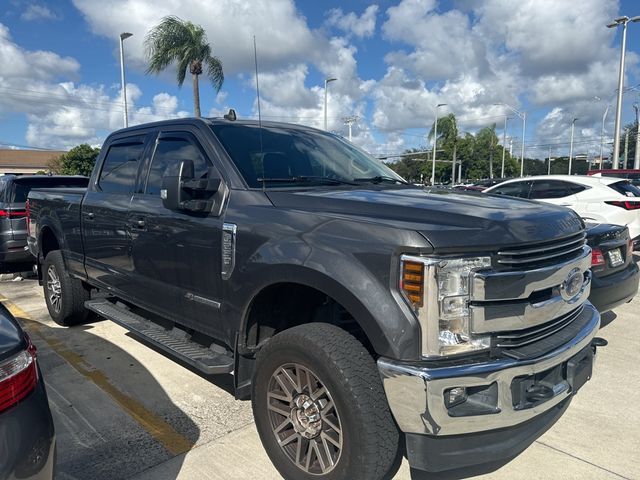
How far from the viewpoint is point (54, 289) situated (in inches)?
234

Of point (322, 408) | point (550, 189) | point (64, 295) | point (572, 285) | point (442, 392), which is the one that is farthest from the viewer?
point (550, 189)

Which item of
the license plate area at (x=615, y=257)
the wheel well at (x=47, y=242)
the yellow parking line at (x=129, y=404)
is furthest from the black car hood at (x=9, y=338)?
the license plate area at (x=615, y=257)

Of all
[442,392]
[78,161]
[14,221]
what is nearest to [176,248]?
[442,392]

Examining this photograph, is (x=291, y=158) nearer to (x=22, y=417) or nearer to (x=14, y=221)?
(x=22, y=417)

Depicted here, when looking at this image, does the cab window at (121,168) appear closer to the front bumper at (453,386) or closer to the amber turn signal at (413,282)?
the amber turn signal at (413,282)

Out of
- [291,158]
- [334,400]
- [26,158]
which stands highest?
[26,158]

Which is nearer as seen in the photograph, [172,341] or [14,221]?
[172,341]

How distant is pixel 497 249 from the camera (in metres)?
2.40

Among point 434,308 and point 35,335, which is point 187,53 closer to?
point 35,335

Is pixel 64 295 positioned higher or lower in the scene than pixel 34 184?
lower

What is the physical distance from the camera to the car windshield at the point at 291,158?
138 inches

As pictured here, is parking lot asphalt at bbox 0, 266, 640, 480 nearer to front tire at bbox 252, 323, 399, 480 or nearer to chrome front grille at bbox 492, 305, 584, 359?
front tire at bbox 252, 323, 399, 480

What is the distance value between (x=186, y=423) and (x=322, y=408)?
137 cm

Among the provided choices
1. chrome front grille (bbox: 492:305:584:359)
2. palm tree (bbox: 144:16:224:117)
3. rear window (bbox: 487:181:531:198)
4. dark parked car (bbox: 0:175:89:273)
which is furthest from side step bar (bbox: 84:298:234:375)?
palm tree (bbox: 144:16:224:117)
